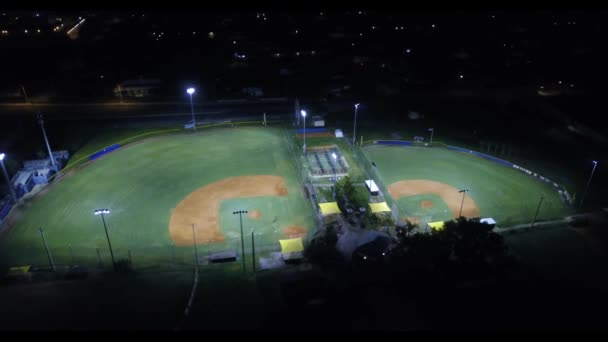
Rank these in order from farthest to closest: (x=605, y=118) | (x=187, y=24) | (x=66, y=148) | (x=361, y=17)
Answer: (x=361, y=17)
(x=187, y=24)
(x=605, y=118)
(x=66, y=148)

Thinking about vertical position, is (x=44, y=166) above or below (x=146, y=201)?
above

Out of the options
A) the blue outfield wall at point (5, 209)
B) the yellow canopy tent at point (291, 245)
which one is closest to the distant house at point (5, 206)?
the blue outfield wall at point (5, 209)

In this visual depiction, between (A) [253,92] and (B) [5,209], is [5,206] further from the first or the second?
(A) [253,92]

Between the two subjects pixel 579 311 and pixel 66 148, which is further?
pixel 66 148

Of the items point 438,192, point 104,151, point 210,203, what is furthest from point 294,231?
point 104,151

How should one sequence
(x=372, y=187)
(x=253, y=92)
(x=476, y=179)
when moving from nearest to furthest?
1. (x=372, y=187)
2. (x=476, y=179)
3. (x=253, y=92)

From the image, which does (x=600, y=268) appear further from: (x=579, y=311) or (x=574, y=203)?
(x=574, y=203)

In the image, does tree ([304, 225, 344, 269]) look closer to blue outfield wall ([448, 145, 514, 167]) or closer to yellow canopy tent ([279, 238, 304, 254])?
yellow canopy tent ([279, 238, 304, 254])

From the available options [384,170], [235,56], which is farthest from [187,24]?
[384,170]
